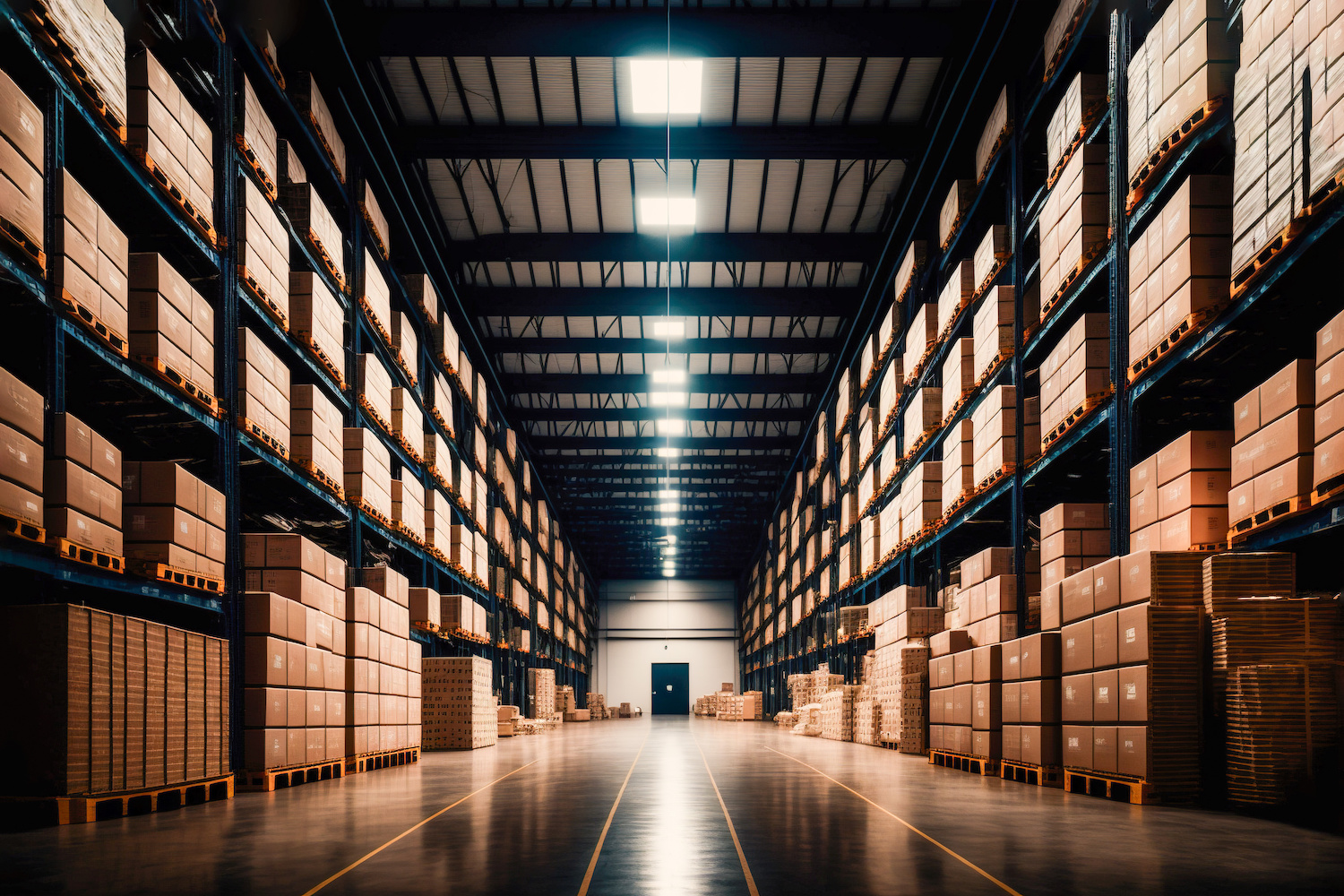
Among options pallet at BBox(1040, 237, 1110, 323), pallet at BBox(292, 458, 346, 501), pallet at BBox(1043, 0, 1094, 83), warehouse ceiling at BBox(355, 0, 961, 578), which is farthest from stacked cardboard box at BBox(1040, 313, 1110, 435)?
pallet at BBox(292, 458, 346, 501)

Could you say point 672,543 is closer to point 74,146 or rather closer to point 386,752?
point 386,752

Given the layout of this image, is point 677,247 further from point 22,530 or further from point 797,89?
point 22,530

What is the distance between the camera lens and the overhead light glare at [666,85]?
13070 mm

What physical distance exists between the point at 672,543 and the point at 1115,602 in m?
39.1

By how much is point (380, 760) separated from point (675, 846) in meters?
7.33

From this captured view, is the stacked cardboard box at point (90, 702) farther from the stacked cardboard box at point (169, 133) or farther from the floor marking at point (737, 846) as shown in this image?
the floor marking at point (737, 846)

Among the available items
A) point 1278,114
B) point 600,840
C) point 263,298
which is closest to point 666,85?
point 263,298

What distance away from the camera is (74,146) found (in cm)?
757

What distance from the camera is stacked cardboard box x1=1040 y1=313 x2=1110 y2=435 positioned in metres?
9.48

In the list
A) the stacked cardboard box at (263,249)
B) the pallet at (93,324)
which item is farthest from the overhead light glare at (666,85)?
the pallet at (93,324)

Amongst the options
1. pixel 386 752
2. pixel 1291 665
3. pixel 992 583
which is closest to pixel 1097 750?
pixel 1291 665

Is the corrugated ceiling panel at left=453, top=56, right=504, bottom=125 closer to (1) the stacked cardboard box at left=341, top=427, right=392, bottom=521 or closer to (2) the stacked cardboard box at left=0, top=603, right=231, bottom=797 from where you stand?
(1) the stacked cardboard box at left=341, top=427, right=392, bottom=521

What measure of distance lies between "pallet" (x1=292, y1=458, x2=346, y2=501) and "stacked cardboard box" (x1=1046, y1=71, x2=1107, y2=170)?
27.0 feet

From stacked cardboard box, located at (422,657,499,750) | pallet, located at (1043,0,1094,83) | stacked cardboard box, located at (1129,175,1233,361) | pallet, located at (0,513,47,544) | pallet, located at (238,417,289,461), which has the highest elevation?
pallet, located at (1043,0,1094,83)
